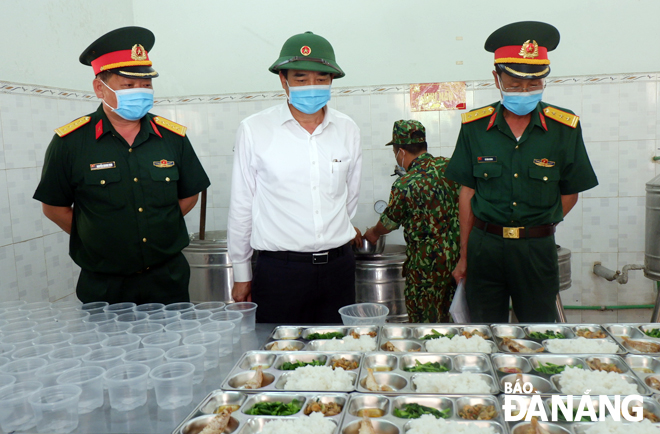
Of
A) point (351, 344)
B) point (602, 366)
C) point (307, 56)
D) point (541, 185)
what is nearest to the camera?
point (602, 366)

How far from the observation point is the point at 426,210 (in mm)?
3289

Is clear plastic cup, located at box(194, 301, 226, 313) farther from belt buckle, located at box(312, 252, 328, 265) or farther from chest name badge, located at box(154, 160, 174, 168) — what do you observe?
chest name badge, located at box(154, 160, 174, 168)

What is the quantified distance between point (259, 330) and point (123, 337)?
506 millimetres

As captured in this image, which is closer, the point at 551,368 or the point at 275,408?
the point at 275,408

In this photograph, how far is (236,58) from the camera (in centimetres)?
424

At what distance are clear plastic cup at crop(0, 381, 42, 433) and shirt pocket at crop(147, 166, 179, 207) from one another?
1.30 meters

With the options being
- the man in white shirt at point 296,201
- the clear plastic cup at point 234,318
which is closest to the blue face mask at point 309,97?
the man in white shirt at point 296,201

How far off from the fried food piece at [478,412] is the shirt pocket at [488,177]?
1529 millimetres

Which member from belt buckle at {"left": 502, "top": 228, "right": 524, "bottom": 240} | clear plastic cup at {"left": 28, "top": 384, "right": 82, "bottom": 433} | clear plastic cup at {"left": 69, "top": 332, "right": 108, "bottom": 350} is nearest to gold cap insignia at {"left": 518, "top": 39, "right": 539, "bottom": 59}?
belt buckle at {"left": 502, "top": 228, "right": 524, "bottom": 240}

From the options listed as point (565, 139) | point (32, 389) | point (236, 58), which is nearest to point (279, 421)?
point (32, 389)

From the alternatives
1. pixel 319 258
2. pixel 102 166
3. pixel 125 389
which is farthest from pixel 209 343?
pixel 102 166

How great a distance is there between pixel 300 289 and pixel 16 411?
1.30 meters

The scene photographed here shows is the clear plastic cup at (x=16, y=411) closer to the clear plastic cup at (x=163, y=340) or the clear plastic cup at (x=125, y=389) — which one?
the clear plastic cup at (x=125, y=389)

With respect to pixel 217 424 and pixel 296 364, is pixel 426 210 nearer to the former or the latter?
pixel 296 364
